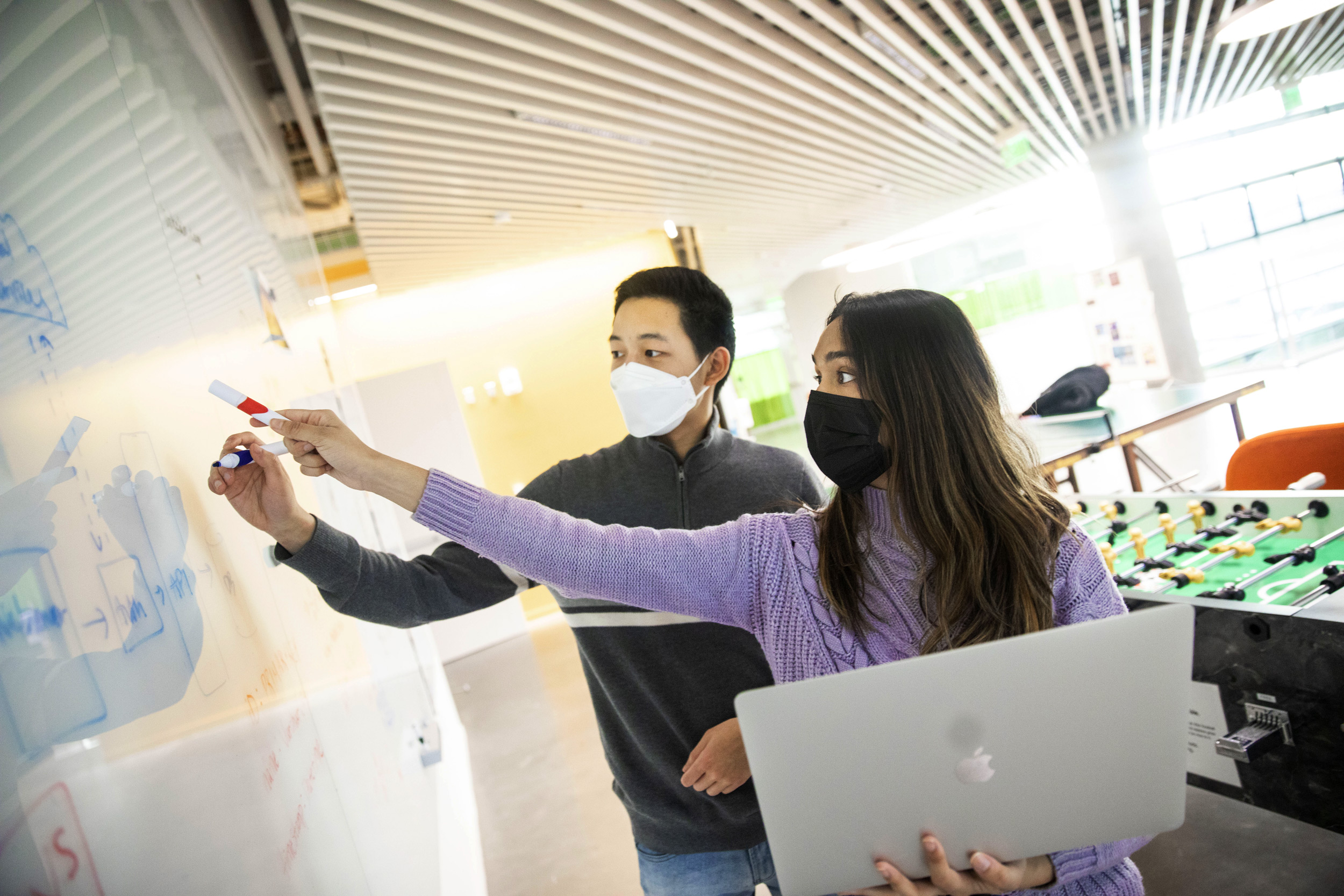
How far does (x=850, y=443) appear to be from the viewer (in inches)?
46.0

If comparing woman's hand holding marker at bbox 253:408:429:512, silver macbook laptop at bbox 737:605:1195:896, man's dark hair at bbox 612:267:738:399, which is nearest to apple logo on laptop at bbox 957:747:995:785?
silver macbook laptop at bbox 737:605:1195:896

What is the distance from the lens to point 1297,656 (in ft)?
6.20

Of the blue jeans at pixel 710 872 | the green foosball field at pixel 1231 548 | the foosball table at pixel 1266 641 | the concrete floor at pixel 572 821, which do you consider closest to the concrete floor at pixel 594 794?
the concrete floor at pixel 572 821

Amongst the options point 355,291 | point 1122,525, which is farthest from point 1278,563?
point 355,291

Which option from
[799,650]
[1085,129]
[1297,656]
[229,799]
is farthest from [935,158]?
[229,799]

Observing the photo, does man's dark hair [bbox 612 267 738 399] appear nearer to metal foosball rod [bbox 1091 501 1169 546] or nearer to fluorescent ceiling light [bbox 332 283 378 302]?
metal foosball rod [bbox 1091 501 1169 546]

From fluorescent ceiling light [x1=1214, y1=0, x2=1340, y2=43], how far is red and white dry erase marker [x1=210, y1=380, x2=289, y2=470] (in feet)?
19.2

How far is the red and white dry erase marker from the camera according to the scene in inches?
35.6

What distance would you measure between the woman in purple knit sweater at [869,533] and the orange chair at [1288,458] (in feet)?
7.53

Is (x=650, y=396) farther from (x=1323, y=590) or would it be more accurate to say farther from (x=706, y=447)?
(x=1323, y=590)

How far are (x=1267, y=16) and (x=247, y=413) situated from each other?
6.06 m

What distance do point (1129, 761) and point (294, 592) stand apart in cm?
124

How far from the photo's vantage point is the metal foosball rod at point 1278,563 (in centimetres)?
209

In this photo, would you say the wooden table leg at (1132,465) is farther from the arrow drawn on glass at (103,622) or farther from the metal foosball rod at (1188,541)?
the arrow drawn on glass at (103,622)
